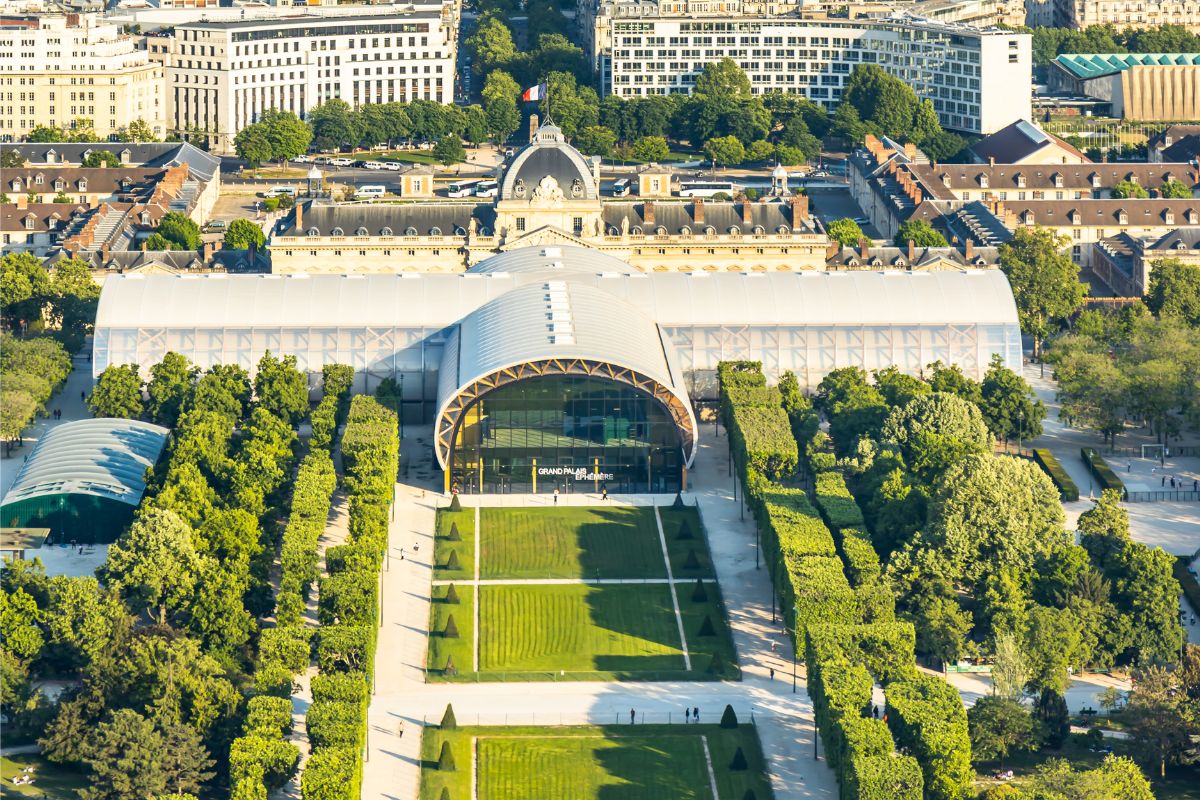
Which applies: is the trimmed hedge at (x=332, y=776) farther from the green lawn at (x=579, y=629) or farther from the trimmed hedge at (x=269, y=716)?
the green lawn at (x=579, y=629)

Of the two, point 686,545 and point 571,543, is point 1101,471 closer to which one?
point 686,545

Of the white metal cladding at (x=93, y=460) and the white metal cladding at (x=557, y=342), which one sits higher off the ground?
the white metal cladding at (x=557, y=342)

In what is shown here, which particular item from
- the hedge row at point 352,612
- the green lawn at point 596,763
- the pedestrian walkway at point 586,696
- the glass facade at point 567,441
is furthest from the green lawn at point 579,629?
the glass facade at point 567,441

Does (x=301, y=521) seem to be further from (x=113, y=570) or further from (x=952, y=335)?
(x=952, y=335)

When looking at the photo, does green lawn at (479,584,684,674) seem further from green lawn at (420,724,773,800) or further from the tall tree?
the tall tree

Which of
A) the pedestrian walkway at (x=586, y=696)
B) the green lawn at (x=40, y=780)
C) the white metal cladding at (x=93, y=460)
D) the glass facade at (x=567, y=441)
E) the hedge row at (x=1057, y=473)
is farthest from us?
the glass facade at (x=567, y=441)

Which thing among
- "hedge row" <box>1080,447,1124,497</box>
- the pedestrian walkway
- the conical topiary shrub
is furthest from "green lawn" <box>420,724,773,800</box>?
"hedge row" <box>1080,447,1124,497</box>
